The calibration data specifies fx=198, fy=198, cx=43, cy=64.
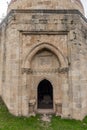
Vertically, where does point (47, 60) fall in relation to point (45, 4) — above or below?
below

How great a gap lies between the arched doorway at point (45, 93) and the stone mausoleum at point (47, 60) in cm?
84

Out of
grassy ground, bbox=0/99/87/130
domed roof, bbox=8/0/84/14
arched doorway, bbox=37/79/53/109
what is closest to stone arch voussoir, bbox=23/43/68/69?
arched doorway, bbox=37/79/53/109

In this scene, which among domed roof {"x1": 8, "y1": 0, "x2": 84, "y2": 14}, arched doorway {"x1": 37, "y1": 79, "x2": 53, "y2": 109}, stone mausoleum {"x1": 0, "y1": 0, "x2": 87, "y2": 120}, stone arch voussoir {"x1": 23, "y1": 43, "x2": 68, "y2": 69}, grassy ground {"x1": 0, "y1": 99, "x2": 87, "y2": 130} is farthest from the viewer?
arched doorway {"x1": 37, "y1": 79, "x2": 53, "y2": 109}

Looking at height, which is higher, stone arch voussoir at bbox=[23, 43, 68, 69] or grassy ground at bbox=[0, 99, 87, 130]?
stone arch voussoir at bbox=[23, 43, 68, 69]

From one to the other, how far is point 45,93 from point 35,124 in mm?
3191

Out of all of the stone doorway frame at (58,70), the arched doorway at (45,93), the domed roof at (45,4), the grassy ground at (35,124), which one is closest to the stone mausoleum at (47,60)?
the stone doorway frame at (58,70)

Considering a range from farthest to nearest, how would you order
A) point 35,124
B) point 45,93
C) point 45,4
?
point 45,93, point 45,4, point 35,124

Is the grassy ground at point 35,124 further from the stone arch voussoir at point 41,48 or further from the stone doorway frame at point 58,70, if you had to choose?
the stone arch voussoir at point 41,48

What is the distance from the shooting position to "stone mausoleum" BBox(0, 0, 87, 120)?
9375mm

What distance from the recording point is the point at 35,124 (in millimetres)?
8578

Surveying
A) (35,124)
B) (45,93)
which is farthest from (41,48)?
(35,124)

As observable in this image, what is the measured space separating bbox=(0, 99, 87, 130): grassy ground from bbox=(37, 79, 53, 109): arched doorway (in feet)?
5.65

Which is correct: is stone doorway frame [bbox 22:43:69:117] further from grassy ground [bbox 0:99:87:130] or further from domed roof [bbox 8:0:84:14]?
domed roof [bbox 8:0:84:14]

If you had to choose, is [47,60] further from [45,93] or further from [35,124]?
[35,124]
